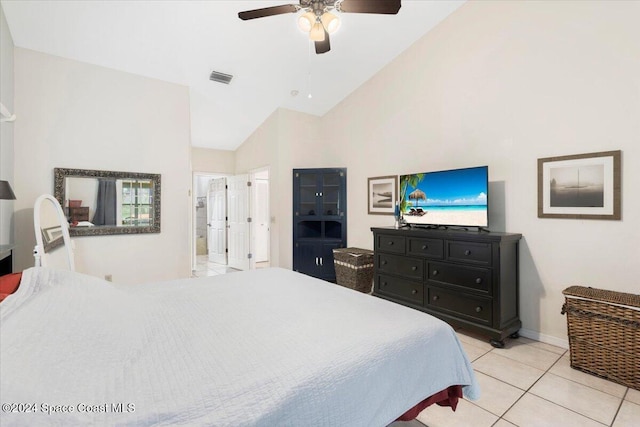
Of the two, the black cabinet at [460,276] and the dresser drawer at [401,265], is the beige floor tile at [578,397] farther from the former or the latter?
the dresser drawer at [401,265]

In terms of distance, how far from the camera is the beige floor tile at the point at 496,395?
191 centimetres

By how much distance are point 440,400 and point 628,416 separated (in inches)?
53.0

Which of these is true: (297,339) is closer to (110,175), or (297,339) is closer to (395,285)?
(395,285)

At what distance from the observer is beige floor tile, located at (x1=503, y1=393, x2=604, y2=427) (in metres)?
1.75

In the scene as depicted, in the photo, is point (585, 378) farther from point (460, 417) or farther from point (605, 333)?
point (460, 417)

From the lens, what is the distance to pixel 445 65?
11.5ft

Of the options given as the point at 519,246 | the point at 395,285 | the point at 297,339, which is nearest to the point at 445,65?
the point at 519,246

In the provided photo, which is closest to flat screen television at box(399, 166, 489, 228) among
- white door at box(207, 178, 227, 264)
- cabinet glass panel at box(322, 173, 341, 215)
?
cabinet glass panel at box(322, 173, 341, 215)

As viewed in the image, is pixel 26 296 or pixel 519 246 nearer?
pixel 26 296

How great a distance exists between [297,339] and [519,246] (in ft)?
8.94

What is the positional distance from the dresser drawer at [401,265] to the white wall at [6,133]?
373 centimetres

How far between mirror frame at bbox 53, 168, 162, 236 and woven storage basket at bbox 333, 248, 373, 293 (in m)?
2.52

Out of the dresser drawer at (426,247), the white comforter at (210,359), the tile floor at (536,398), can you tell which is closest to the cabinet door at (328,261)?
the dresser drawer at (426,247)

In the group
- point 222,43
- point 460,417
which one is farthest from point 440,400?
point 222,43
